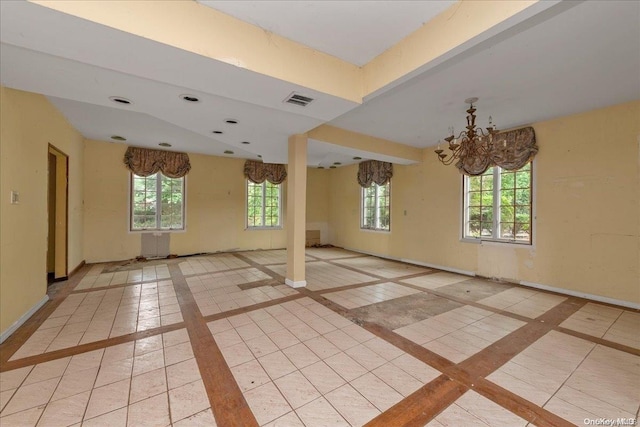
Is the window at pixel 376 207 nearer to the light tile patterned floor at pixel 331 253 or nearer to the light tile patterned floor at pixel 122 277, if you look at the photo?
the light tile patterned floor at pixel 331 253

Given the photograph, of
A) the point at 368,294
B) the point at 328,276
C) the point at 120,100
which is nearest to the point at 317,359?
the point at 368,294

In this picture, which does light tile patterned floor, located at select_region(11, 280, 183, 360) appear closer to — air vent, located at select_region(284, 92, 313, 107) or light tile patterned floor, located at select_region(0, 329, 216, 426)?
light tile patterned floor, located at select_region(0, 329, 216, 426)

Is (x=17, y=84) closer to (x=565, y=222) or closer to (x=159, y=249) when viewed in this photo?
(x=159, y=249)

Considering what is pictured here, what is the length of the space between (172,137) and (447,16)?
5.47 metres

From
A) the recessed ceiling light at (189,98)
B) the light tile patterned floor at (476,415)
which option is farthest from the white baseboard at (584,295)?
the recessed ceiling light at (189,98)

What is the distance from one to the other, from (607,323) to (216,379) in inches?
170

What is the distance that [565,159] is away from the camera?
411 cm

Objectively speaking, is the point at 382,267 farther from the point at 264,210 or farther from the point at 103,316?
the point at 103,316

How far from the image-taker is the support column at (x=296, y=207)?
169 inches

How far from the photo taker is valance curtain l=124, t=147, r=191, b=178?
20.4ft

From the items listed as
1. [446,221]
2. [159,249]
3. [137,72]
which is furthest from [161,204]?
[446,221]

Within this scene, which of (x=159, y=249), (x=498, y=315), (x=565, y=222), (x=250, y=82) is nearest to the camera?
(x=250, y=82)

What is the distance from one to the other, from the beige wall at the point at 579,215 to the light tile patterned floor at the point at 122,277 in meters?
6.02

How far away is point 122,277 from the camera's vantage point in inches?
189
